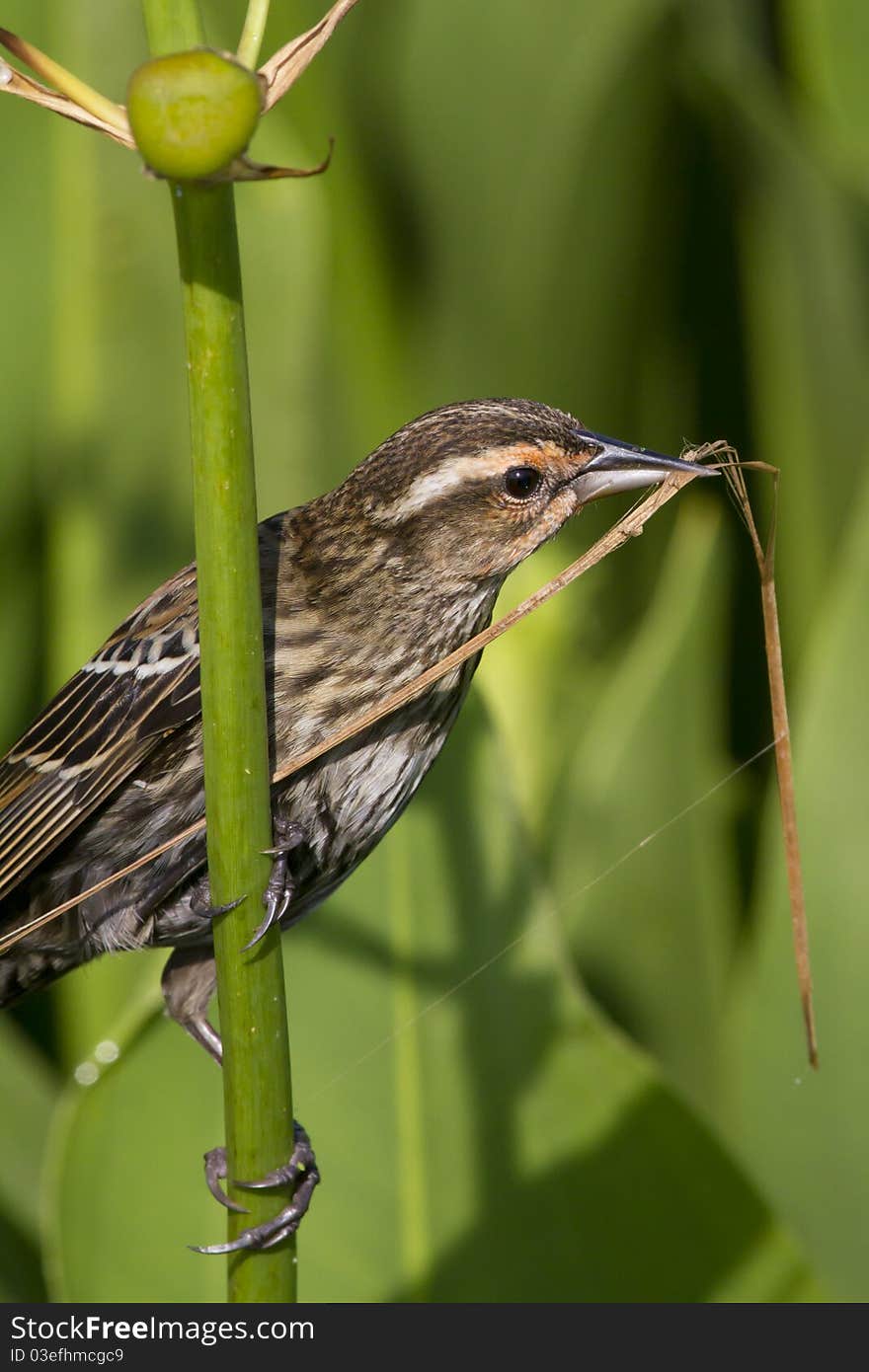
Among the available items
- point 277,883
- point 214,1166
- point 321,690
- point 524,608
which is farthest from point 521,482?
point 214,1166

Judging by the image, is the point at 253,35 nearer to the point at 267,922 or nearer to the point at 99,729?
the point at 267,922

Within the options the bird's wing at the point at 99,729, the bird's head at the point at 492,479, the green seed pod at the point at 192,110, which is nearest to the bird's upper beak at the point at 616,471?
the bird's head at the point at 492,479

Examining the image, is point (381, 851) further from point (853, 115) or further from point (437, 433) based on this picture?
point (853, 115)

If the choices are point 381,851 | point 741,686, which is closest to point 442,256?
point 741,686

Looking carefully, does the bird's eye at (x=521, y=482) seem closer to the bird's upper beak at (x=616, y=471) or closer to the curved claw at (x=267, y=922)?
the bird's upper beak at (x=616, y=471)

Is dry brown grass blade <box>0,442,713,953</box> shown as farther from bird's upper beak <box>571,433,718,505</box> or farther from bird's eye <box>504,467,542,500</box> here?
bird's eye <box>504,467,542,500</box>

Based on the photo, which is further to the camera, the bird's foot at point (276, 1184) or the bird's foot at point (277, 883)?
the bird's foot at point (276, 1184)
